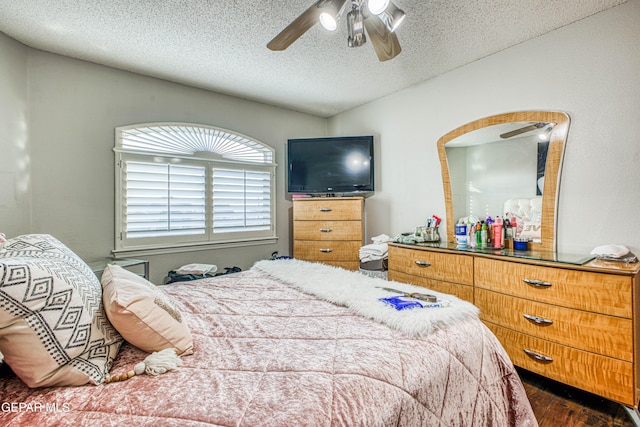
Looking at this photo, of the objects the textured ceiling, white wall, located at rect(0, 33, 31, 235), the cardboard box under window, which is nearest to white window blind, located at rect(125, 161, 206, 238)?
white wall, located at rect(0, 33, 31, 235)

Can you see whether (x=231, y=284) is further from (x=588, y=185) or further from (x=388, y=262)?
(x=588, y=185)

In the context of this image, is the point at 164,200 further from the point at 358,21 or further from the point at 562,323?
the point at 562,323

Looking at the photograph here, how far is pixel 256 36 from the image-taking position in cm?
218

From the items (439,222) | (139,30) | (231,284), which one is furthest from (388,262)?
(139,30)

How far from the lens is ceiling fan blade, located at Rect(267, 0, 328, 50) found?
1.35m

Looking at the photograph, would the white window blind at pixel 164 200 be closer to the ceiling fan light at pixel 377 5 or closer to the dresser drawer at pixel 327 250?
the dresser drawer at pixel 327 250

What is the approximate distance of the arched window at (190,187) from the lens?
2.75 m

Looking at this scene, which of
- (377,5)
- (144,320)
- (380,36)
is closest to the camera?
(144,320)

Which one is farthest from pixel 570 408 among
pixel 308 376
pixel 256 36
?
pixel 256 36

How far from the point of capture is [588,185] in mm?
1992

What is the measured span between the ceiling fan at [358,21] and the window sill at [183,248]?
222cm

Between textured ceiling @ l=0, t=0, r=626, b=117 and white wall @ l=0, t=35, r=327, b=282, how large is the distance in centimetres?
15

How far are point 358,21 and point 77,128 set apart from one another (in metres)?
2.55

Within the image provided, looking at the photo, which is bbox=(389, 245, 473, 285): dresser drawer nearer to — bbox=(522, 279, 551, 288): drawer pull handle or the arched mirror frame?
bbox=(522, 279, 551, 288): drawer pull handle
